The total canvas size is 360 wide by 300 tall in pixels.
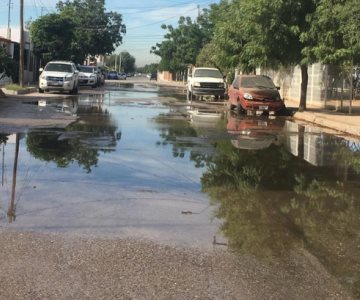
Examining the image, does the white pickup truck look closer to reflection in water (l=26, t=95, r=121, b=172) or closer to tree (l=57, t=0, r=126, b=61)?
reflection in water (l=26, t=95, r=121, b=172)

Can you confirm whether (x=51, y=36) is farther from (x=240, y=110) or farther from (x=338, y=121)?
(x=338, y=121)

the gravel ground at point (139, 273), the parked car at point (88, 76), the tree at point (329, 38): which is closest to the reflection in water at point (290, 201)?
the gravel ground at point (139, 273)

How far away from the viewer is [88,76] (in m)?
47.3

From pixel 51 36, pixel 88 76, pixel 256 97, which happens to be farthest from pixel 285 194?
pixel 51 36

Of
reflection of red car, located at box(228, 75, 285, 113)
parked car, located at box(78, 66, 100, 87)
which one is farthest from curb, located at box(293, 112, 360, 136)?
parked car, located at box(78, 66, 100, 87)

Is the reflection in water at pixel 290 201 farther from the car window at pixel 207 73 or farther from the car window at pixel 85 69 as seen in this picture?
the car window at pixel 85 69

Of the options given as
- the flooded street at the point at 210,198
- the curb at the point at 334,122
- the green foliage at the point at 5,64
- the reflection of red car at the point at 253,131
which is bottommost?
the flooded street at the point at 210,198

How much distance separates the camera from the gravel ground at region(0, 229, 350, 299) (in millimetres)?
4672

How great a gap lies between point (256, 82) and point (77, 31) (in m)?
45.2

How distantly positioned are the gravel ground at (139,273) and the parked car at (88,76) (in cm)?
4215

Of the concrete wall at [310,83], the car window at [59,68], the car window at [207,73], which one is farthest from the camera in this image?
the car window at [207,73]

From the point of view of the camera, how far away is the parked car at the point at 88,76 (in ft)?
155

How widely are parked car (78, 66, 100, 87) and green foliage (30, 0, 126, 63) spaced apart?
4.09 metres

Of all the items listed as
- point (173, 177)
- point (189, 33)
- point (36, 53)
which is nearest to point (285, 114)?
point (173, 177)
